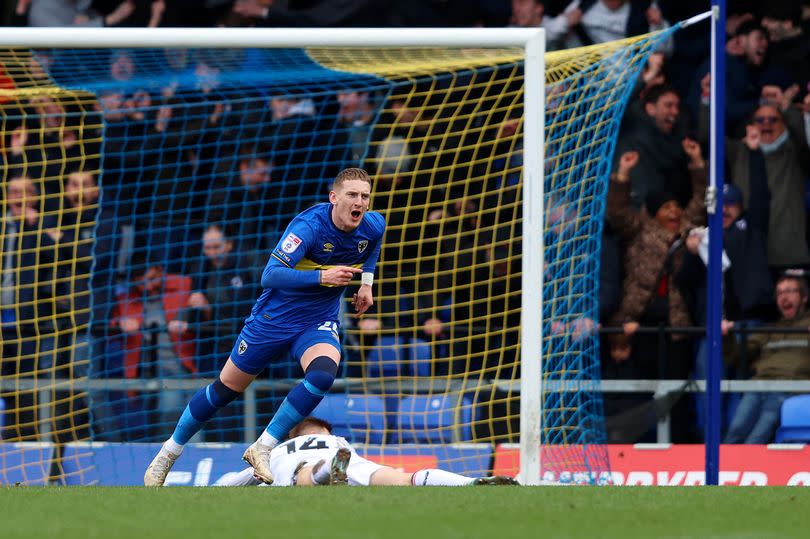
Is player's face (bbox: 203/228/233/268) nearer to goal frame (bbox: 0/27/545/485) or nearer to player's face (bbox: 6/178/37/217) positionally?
player's face (bbox: 6/178/37/217)

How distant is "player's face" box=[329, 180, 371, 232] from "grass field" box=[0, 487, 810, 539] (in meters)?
1.82

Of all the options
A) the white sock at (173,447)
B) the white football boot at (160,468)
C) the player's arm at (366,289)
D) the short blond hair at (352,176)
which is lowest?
the white football boot at (160,468)

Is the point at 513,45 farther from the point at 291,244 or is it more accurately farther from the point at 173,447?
the point at 173,447

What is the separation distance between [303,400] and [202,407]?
79 cm

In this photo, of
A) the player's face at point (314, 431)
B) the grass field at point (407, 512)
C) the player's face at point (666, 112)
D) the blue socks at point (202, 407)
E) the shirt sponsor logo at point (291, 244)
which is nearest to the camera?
the grass field at point (407, 512)

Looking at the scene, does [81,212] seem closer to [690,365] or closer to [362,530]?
[690,365]

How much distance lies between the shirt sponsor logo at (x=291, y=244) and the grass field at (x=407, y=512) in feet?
5.26

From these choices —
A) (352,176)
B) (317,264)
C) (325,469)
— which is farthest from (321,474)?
(352,176)

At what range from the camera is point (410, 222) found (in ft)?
34.5

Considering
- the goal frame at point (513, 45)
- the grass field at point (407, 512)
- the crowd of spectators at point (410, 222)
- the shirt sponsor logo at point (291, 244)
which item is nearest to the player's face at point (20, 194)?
the crowd of spectators at point (410, 222)

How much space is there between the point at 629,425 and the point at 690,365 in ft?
2.19

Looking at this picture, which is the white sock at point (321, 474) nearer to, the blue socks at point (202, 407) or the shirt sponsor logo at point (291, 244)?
the blue socks at point (202, 407)

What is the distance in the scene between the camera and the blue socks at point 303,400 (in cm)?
748

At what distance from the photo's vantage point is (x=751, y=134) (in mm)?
10336
